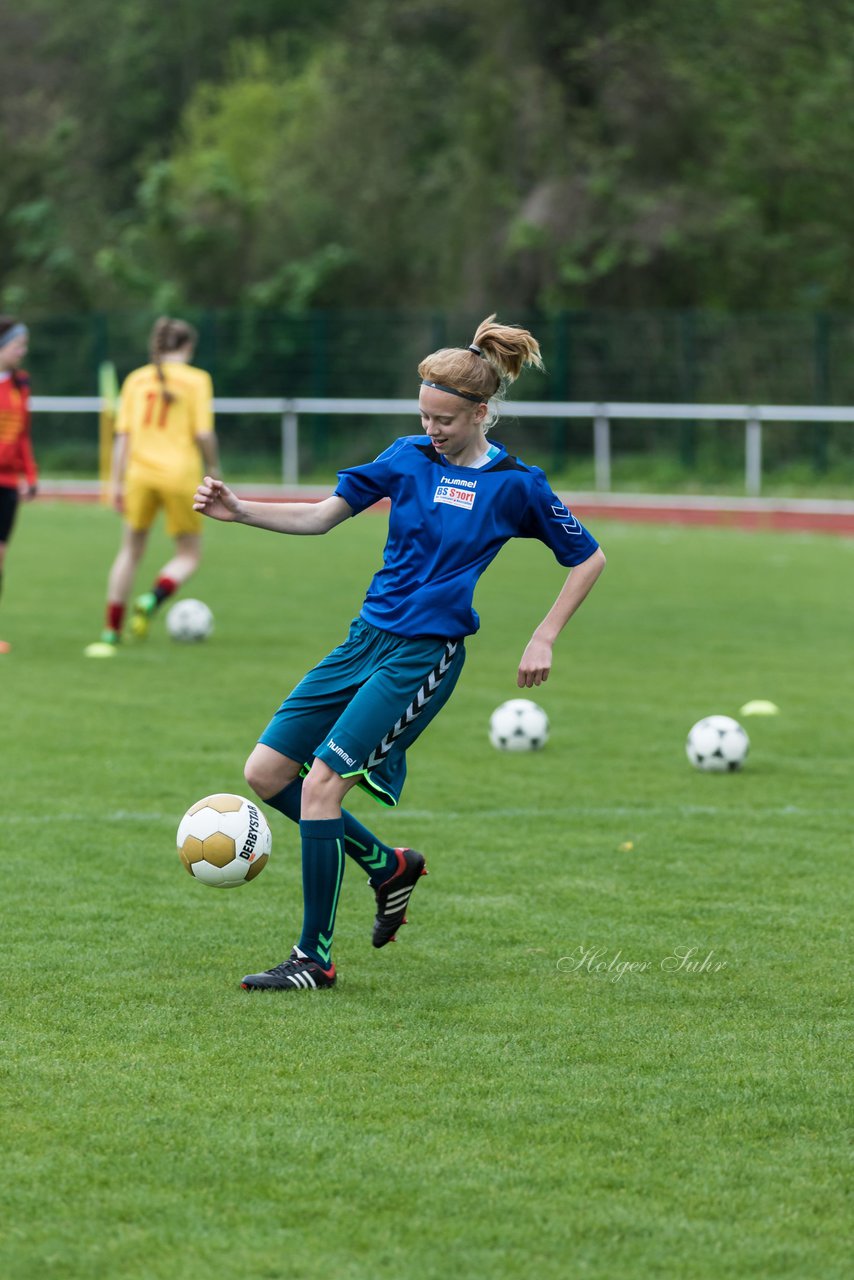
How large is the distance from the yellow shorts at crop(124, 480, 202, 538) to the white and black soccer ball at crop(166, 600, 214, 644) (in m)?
0.55

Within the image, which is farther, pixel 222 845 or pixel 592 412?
pixel 592 412

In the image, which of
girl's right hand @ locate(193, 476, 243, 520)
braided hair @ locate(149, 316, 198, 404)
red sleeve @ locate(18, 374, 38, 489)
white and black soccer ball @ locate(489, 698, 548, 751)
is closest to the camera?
girl's right hand @ locate(193, 476, 243, 520)

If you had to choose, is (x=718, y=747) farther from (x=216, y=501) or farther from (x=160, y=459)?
(x=160, y=459)

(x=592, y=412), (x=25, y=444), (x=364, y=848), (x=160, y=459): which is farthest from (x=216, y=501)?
(x=592, y=412)

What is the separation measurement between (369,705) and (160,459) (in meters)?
7.80

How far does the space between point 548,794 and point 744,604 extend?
7701 mm

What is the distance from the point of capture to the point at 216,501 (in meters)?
5.50

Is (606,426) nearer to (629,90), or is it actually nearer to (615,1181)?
(629,90)

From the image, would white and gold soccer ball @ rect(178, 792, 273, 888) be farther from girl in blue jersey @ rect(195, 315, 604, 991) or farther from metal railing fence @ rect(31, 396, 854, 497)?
metal railing fence @ rect(31, 396, 854, 497)

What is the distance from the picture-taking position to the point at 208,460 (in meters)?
12.7

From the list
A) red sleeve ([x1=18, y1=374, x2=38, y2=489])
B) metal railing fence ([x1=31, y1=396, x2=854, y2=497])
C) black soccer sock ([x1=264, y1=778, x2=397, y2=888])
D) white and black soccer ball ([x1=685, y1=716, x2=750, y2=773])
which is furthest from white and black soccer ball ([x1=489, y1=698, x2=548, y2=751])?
metal railing fence ([x1=31, y1=396, x2=854, y2=497])

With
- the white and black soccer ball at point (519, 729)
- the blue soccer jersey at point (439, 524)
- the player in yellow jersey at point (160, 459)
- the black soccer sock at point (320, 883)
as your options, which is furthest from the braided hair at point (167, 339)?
the black soccer sock at point (320, 883)

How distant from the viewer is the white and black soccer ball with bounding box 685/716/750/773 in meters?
8.88

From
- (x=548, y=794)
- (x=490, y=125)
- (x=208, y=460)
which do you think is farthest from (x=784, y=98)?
(x=548, y=794)
